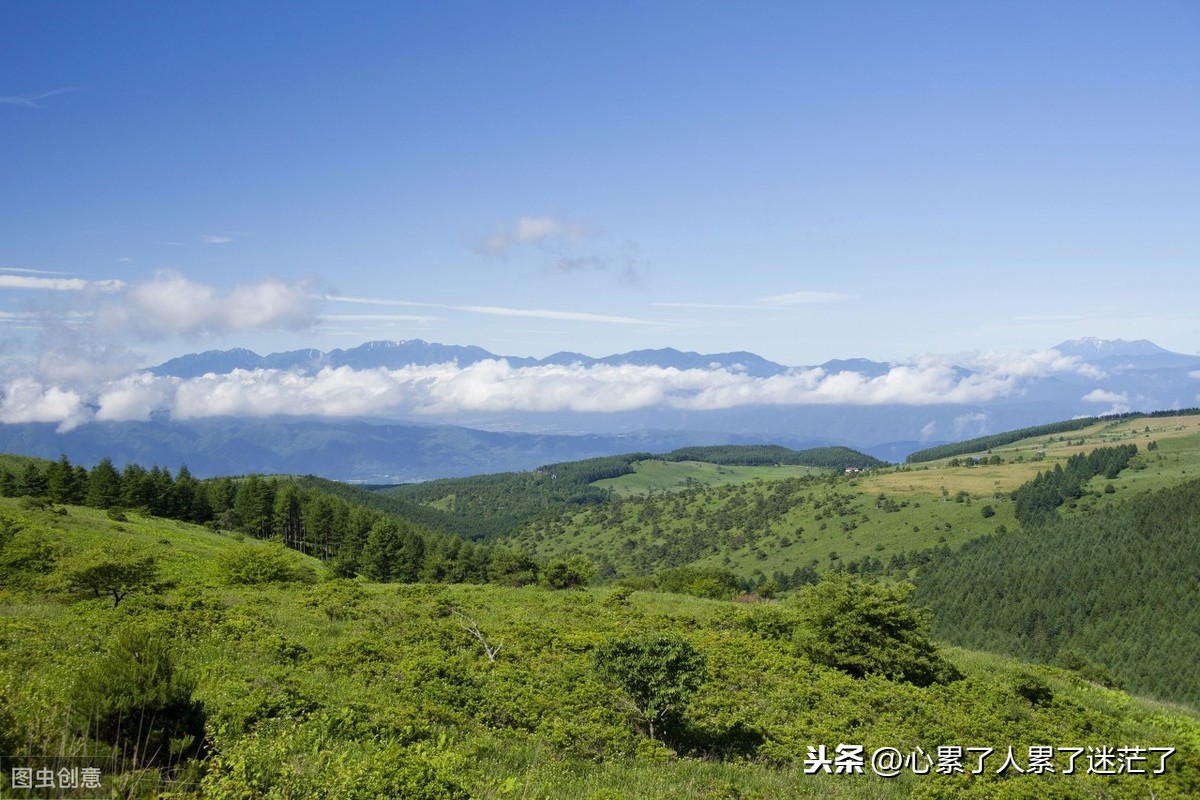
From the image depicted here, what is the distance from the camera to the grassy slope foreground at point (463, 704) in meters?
8.09

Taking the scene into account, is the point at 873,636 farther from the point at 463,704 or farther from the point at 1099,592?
the point at 1099,592

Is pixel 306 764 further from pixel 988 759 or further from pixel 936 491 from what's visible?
pixel 936 491

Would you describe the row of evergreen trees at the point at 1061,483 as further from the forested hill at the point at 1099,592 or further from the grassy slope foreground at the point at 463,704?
the grassy slope foreground at the point at 463,704

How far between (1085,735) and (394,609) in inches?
1020

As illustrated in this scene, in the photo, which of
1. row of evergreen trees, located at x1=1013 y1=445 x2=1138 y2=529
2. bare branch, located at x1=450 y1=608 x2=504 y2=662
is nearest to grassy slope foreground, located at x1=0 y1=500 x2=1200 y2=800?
bare branch, located at x1=450 y1=608 x2=504 y2=662

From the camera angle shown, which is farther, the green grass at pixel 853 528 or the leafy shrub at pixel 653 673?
the green grass at pixel 853 528

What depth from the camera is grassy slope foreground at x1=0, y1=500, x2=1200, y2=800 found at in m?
8.09

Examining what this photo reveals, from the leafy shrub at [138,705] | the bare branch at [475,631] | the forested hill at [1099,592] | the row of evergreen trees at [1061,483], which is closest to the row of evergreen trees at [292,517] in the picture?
the bare branch at [475,631]

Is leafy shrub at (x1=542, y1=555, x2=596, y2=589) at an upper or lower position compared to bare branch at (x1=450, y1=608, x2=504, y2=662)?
lower

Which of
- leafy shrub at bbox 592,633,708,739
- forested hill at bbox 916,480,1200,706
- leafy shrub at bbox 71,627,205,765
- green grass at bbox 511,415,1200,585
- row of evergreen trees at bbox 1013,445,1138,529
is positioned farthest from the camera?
green grass at bbox 511,415,1200,585

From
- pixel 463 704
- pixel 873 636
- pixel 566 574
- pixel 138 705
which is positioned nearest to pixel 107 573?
pixel 463 704

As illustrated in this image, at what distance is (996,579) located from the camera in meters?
118

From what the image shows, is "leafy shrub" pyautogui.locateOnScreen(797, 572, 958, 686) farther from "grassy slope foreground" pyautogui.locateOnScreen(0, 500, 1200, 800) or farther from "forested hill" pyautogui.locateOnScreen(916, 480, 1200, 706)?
"forested hill" pyautogui.locateOnScreen(916, 480, 1200, 706)

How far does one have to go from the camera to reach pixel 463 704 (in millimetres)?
16047
